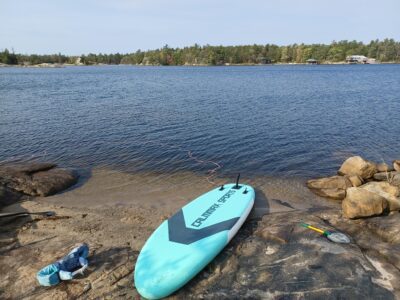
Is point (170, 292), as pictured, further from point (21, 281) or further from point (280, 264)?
point (21, 281)

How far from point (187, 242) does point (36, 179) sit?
28.6 feet

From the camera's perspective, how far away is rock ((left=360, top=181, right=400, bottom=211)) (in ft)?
32.2

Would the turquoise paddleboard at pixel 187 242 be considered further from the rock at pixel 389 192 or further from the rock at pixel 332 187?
the rock at pixel 389 192

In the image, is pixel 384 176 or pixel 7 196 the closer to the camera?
pixel 7 196

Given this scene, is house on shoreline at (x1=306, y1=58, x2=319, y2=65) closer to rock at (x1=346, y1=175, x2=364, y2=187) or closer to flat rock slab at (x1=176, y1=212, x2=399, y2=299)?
rock at (x1=346, y1=175, x2=364, y2=187)

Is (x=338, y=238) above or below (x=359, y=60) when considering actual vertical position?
below

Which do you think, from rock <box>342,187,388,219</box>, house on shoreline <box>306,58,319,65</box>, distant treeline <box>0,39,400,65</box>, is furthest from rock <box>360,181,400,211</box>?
house on shoreline <box>306,58,319,65</box>

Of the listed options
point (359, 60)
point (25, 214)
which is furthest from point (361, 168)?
point (359, 60)

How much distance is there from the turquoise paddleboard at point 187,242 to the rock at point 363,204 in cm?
323

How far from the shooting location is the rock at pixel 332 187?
38.9 feet

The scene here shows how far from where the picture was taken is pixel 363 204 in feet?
31.0

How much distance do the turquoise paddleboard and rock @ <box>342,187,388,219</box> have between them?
323 centimetres

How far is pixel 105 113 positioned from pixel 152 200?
64.1 ft

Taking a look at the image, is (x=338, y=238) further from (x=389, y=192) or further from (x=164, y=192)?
(x=164, y=192)
